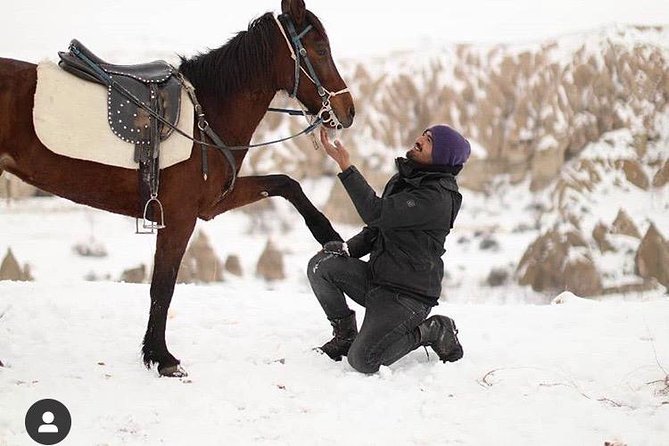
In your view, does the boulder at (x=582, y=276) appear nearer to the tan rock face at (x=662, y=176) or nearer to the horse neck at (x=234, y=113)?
the tan rock face at (x=662, y=176)

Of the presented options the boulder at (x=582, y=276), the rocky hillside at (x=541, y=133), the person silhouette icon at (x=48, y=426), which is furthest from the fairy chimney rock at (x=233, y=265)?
the person silhouette icon at (x=48, y=426)

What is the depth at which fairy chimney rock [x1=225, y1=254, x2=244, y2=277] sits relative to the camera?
11.6 m

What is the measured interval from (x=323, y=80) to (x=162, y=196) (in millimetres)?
931

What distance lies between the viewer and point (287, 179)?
Answer: 10.7ft

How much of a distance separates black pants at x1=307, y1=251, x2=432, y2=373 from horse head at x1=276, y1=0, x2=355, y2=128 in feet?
2.34

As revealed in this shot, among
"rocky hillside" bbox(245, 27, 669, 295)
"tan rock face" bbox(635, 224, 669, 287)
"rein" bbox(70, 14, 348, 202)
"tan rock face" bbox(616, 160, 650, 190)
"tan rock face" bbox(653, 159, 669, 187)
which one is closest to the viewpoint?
"rein" bbox(70, 14, 348, 202)

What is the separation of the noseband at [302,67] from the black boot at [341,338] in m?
0.99

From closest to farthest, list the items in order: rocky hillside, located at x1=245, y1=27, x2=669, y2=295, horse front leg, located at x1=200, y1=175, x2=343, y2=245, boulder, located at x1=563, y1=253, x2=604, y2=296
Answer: horse front leg, located at x1=200, y1=175, x2=343, y2=245 < boulder, located at x1=563, y1=253, x2=604, y2=296 < rocky hillside, located at x1=245, y1=27, x2=669, y2=295

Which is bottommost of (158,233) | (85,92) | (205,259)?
(205,259)

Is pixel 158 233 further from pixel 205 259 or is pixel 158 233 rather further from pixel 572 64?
pixel 572 64

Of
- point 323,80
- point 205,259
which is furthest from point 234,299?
point 205,259

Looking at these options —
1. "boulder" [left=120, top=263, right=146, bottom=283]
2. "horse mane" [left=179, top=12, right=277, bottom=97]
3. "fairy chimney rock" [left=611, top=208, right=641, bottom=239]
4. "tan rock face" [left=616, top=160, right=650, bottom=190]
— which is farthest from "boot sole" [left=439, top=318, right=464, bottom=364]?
"tan rock face" [left=616, top=160, right=650, bottom=190]

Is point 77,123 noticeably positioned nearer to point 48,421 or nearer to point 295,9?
point 295,9

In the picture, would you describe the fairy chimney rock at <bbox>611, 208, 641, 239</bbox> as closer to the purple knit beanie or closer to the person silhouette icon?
the purple knit beanie
